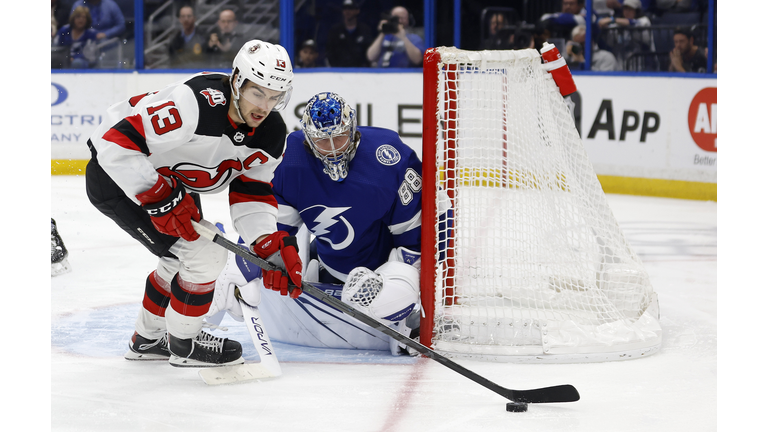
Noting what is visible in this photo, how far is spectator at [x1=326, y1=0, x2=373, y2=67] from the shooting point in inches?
275

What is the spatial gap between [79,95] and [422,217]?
4953mm

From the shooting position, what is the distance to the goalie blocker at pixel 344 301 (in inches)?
97.7

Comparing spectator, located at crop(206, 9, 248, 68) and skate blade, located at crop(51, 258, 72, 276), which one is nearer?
skate blade, located at crop(51, 258, 72, 276)

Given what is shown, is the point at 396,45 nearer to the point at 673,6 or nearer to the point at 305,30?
the point at 305,30

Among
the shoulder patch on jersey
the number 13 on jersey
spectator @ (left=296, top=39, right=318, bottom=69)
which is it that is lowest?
the shoulder patch on jersey

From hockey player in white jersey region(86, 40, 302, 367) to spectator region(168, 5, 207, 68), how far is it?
5020 mm

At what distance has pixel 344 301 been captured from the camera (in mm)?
2514

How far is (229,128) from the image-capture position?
2.15 m

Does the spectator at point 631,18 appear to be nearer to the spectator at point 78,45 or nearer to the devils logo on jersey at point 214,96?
the spectator at point 78,45

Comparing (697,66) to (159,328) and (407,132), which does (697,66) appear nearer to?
(407,132)

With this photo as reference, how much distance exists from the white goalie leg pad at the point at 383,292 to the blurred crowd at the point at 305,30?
4.36 metres

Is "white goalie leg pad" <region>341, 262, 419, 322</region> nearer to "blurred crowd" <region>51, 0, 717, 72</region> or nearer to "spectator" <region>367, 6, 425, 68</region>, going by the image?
"blurred crowd" <region>51, 0, 717, 72</region>

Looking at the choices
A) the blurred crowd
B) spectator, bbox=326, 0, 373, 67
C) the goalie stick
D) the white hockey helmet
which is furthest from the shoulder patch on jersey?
spectator, bbox=326, 0, 373, 67

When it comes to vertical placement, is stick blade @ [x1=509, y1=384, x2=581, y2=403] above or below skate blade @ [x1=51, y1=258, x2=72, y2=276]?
below
